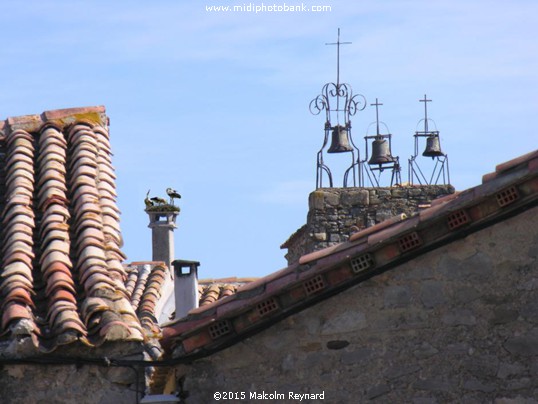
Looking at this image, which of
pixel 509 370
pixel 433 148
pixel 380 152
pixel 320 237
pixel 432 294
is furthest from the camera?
pixel 433 148

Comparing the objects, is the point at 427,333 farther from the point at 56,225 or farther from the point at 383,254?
the point at 56,225

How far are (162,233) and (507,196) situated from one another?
13161 mm

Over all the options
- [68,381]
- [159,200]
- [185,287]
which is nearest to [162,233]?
[159,200]

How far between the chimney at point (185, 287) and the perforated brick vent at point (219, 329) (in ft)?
8.59

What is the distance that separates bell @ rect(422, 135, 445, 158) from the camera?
79.2ft

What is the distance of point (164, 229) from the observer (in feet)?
77.6

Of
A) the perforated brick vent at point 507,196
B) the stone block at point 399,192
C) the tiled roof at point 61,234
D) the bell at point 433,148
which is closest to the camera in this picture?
the perforated brick vent at point 507,196

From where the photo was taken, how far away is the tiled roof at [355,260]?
10859mm

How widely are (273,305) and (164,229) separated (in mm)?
12702

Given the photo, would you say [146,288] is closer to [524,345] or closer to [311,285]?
[311,285]

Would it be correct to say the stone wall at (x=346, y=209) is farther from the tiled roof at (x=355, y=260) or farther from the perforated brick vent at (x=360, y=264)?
the perforated brick vent at (x=360, y=264)

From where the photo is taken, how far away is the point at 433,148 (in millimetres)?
24219

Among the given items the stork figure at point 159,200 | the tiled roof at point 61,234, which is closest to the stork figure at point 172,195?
the stork figure at point 159,200

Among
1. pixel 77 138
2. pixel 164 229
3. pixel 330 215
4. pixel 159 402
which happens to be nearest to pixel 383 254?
pixel 159 402
